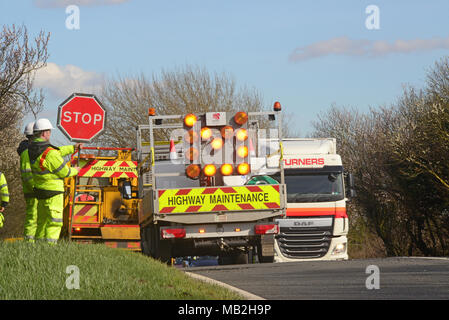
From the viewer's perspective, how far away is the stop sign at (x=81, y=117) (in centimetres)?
1460

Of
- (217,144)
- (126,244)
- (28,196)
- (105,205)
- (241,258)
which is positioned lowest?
(241,258)

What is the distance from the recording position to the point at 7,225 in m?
49.4

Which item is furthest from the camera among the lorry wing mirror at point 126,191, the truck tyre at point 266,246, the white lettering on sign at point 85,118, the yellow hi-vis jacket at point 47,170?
the lorry wing mirror at point 126,191

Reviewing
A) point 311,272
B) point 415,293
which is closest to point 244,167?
point 311,272

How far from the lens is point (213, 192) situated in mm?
15758

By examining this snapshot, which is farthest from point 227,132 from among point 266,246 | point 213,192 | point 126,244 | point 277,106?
point 126,244

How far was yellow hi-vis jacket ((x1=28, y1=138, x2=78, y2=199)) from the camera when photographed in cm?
1284

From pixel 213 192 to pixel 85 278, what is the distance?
21.1 feet

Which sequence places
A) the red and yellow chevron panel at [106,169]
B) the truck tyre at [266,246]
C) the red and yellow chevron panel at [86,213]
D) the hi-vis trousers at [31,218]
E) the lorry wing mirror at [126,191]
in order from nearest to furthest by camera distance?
the hi-vis trousers at [31,218] → the truck tyre at [266,246] → the lorry wing mirror at [126,191] → the red and yellow chevron panel at [86,213] → the red and yellow chevron panel at [106,169]

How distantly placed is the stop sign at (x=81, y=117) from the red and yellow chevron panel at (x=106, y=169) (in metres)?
5.84

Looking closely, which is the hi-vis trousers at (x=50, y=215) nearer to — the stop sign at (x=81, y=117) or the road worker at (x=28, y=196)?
the road worker at (x=28, y=196)

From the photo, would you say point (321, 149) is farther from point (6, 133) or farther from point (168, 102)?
point (168, 102)

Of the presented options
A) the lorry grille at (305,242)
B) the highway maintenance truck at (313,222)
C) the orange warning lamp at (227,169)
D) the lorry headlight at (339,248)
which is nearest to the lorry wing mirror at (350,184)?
the highway maintenance truck at (313,222)

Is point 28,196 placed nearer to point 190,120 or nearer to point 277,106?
point 190,120
